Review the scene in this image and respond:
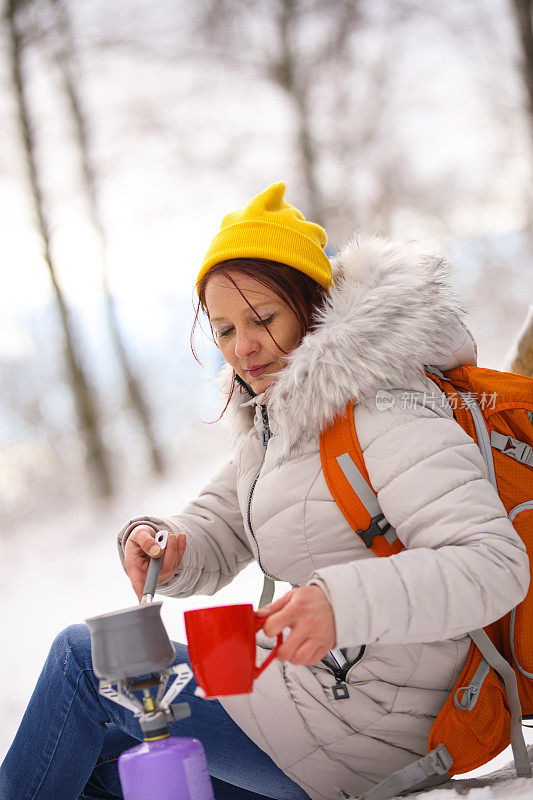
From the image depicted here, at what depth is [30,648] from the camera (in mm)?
4215

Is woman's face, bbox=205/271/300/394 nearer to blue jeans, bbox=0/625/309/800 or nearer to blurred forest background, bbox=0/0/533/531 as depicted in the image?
blue jeans, bbox=0/625/309/800

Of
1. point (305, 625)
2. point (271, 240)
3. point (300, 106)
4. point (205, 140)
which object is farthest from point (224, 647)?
point (205, 140)

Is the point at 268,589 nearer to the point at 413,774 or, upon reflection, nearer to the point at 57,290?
the point at 413,774

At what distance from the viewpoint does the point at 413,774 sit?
1144 mm

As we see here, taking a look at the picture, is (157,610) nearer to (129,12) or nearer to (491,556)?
(491,556)

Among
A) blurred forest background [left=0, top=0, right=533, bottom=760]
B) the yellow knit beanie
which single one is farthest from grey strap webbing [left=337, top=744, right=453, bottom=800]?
blurred forest background [left=0, top=0, right=533, bottom=760]

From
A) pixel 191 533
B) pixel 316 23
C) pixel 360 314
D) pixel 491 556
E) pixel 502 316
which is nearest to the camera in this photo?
pixel 491 556

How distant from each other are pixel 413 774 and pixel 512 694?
24cm

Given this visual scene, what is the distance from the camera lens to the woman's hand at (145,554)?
4.70 ft

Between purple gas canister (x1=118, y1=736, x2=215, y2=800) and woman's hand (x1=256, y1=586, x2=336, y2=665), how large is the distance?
23cm

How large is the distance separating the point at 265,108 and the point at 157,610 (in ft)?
20.8

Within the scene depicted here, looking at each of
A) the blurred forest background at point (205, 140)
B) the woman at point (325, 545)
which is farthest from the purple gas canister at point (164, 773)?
the blurred forest background at point (205, 140)

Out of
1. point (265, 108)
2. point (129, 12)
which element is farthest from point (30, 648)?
point (129, 12)

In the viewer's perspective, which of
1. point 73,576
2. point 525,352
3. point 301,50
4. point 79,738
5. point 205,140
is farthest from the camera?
point 205,140
